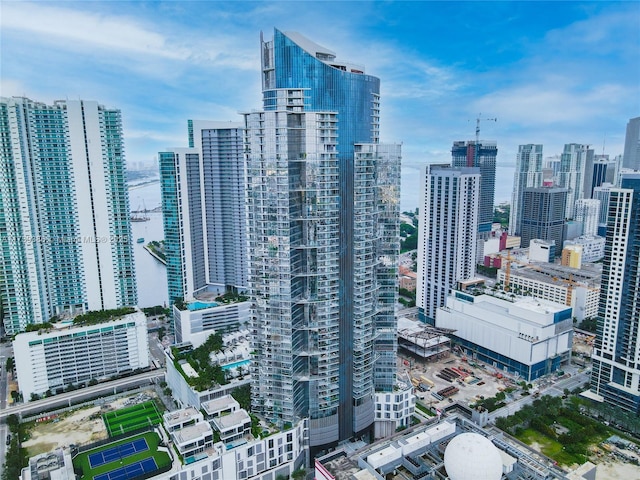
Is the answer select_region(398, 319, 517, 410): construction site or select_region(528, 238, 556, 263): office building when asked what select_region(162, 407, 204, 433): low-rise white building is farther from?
select_region(528, 238, 556, 263): office building

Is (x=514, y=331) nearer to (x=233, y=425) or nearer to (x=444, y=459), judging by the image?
(x=444, y=459)

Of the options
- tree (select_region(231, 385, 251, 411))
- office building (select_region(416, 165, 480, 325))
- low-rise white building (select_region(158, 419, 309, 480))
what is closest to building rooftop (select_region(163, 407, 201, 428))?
low-rise white building (select_region(158, 419, 309, 480))

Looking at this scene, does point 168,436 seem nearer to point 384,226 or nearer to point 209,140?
point 384,226

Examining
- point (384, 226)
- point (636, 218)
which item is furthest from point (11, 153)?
point (636, 218)

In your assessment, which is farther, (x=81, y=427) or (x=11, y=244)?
(x=11, y=244)

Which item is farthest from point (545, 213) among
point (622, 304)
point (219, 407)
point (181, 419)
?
point (181, 419)
